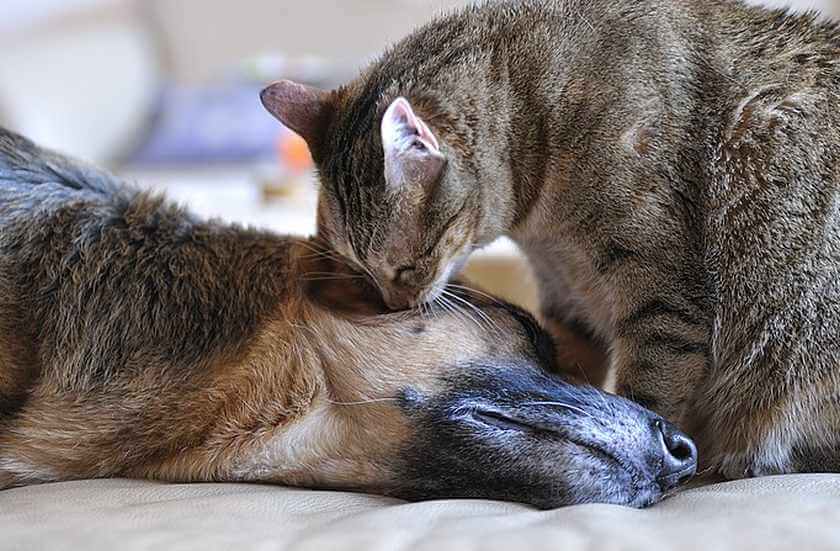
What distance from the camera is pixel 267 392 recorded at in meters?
1.25

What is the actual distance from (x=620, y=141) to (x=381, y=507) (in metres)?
0.58

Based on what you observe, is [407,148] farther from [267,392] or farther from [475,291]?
[267,392]

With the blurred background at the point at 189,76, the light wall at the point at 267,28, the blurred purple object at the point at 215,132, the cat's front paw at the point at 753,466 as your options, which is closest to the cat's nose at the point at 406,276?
the cat's front paw at the point at 753,466

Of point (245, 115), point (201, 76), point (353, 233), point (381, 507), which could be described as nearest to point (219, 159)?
point (245, 115)

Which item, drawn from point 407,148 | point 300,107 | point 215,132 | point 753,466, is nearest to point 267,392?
point 407,148

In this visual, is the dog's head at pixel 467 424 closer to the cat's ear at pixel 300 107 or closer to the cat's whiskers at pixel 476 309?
the cat's whiskers at pixel 476 309

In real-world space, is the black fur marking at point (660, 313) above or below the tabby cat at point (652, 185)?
below

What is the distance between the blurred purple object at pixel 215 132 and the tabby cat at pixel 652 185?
297 centimetres

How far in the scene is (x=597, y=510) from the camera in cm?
103

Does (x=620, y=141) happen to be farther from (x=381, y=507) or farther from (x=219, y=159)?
(x=219, y=159)

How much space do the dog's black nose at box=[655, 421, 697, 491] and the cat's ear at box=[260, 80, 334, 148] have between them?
2.11ft

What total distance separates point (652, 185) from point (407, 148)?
316mm

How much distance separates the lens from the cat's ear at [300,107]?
1.50 meters

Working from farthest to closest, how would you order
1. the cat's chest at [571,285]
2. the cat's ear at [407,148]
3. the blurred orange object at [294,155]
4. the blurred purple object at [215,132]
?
1. the blurred purple object at [215,132]
2. the blurred orange object at [294,155]
3. the cat's chest at [571,285]
4. the cat's ear at [407,148]
